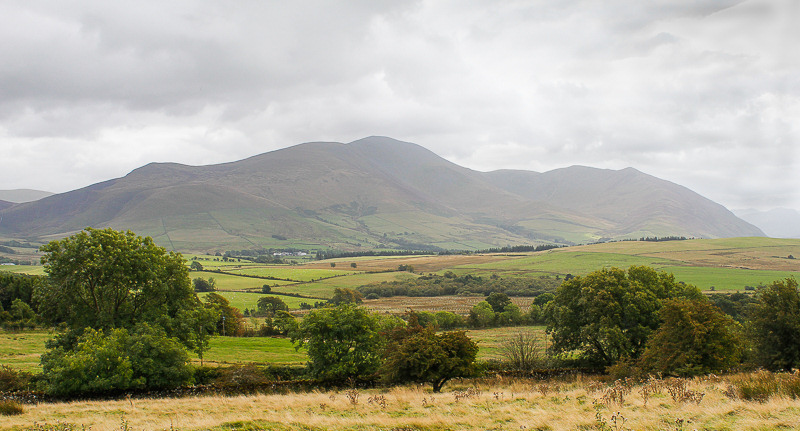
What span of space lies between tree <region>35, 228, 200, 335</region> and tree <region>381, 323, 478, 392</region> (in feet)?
68.0

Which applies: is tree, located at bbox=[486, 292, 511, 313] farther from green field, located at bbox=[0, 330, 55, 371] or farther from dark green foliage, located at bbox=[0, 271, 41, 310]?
dark green foliage, located at bbox=[0, 271, 41, 310]

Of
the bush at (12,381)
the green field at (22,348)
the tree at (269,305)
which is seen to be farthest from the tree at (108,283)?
the tree at (269,305)

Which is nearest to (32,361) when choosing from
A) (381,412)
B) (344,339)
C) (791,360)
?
(344,339)

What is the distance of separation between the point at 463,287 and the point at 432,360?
401 ft

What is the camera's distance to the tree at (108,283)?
3800 cm

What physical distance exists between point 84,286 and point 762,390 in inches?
1809

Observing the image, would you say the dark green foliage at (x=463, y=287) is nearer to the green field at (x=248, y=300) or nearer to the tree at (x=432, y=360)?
the green field at (x=248, y=300)

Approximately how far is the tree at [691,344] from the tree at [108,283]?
37.2m

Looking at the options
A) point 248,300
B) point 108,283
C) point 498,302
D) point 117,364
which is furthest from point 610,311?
point 248,300

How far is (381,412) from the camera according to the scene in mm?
19156

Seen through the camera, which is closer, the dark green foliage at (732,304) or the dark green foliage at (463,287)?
the dark green foliage at (732,304)

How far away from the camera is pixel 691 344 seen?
95.9 feet

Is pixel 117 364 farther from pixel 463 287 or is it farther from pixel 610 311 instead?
pixel 463 287

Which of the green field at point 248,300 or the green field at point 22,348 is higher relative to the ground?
the green field at point 22,348
